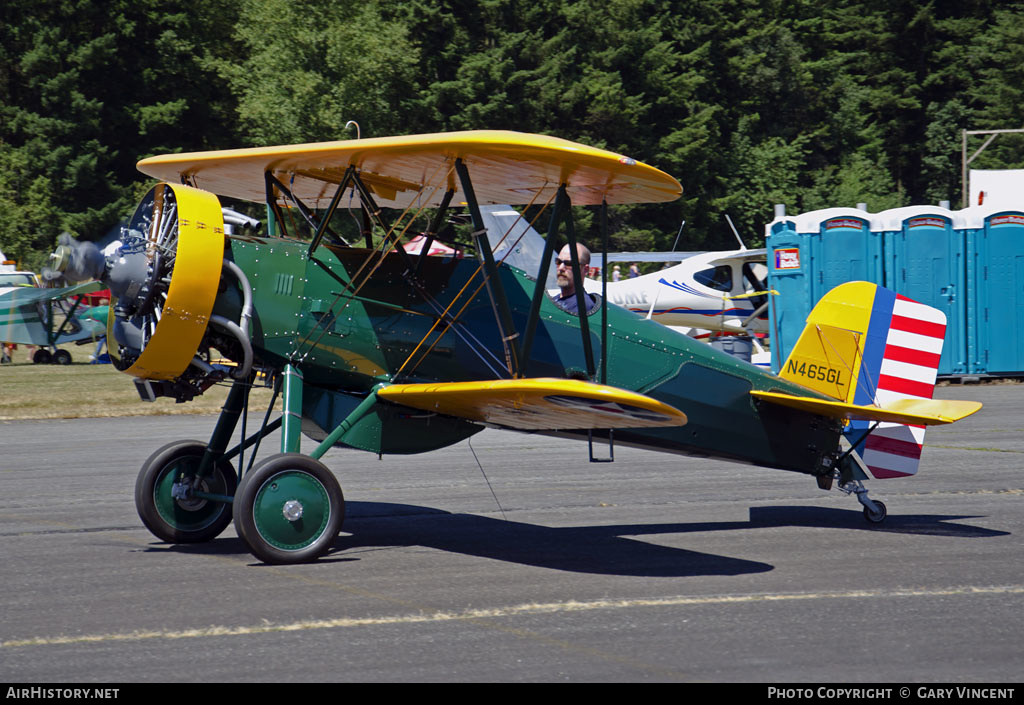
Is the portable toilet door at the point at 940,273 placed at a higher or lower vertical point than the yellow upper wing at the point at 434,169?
lower

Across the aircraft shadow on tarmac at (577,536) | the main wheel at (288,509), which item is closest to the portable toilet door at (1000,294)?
the aircraft shadow on tarmac at (577,536)

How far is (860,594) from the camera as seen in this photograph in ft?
19.3

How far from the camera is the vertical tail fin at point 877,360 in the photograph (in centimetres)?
803

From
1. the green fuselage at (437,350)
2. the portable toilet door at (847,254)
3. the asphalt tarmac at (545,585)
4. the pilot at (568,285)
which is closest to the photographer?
the asphalt tarmac at (545,585)

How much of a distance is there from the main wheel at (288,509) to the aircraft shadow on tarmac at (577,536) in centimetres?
31

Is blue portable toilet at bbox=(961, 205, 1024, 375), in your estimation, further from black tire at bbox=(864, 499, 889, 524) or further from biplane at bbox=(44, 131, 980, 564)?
black tire at bbox=(864, 499, 889, 524)

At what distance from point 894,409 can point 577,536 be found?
7.78ft

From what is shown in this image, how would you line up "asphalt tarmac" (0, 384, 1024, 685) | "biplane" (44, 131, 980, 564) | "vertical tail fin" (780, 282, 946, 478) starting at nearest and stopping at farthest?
"asphalt tarmac" (0, 384, 1024, 685)
"biplane" (44, 131, 980, 564)
"vertical tail fin" (780, 282, 946, 478)

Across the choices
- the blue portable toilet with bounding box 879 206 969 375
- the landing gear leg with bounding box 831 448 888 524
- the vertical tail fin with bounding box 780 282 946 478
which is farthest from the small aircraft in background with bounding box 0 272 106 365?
the landing gear leg with bounding box 831 448 888 524

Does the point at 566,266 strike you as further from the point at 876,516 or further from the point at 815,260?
the point at 815,260

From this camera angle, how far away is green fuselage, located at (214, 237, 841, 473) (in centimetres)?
686

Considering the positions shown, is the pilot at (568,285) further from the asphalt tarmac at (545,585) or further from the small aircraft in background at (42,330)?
the small aircraft in background at (42,330)

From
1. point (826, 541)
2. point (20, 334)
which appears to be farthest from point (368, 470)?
point (20, 334)

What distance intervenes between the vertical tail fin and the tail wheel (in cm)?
425
